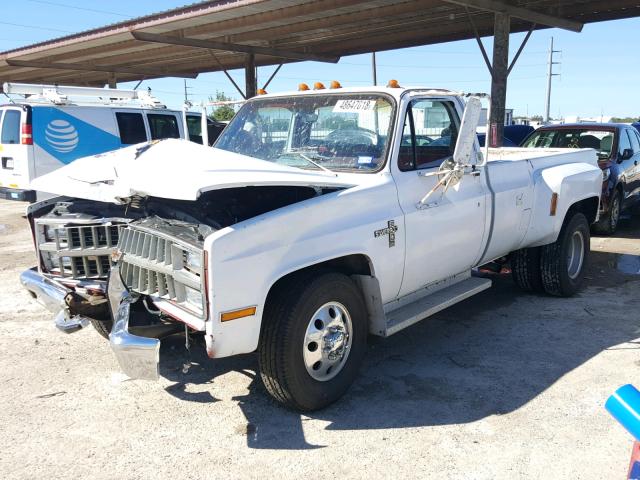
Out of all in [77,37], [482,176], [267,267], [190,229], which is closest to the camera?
[267,267]

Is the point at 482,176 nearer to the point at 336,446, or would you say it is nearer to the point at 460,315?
the point at 460,315

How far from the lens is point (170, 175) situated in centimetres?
342

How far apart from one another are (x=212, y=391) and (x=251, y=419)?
53 centimetres

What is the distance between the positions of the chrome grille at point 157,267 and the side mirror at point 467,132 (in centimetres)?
204

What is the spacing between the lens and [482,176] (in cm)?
486

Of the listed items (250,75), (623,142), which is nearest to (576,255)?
(623,142)

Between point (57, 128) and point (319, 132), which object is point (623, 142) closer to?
point (319, 132)

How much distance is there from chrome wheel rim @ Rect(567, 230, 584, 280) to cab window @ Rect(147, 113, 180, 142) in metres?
8.99

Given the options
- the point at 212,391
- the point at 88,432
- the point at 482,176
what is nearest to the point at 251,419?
A: the point at 212,391

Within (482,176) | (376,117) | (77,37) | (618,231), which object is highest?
(77,37)

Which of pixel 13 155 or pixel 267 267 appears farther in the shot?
→ pixel 13 155

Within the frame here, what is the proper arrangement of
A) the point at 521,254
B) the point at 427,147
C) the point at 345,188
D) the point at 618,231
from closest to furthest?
1. the point at 345,188
2. the point at 427,147
3. the point at 521,254
4. the point at 618,231

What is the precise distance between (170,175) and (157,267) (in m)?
0.55

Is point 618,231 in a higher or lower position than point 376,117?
lower
